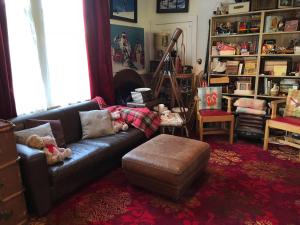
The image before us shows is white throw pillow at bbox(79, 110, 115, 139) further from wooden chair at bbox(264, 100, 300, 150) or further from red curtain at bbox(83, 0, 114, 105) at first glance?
Answer: wooden chair at bbox(264, 100, 300, 150)

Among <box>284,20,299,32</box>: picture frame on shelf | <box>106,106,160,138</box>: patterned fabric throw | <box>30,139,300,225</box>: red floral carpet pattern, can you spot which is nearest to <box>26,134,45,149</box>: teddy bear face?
<box>30,139,300,225</box>: red floral carpet pattern

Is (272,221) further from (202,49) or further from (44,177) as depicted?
(202,49)

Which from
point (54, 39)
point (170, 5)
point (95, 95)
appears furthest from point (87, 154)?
point (170, 5)

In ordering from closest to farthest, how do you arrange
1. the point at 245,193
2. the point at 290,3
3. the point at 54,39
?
the point at 245,193 → the point at 54,39 → the point at 290,3

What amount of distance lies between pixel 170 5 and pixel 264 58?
6.06ft

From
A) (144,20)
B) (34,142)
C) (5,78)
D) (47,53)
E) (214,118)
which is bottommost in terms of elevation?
(214,118)

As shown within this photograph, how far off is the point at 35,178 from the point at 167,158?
1098 mm

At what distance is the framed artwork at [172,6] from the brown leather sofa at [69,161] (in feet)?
7.52

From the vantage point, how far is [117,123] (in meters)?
3.04

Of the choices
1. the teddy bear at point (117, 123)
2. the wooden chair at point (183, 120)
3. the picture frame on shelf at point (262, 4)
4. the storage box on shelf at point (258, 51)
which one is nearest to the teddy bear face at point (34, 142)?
the teddy bear at point (117, 123)

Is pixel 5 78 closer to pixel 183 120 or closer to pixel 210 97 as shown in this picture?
pixel 183 120

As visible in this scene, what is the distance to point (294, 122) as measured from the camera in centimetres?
299

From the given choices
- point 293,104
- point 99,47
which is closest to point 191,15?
point 99,47

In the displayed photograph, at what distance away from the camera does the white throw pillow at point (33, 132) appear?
7.02 ft
